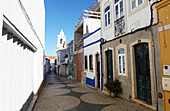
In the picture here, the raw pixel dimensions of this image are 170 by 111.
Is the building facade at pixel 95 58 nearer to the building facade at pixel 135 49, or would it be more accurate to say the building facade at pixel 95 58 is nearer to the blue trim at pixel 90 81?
the blue trim at pixel 90 81

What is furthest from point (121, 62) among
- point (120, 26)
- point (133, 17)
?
point (133, 17)

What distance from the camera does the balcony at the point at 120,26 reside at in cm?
654

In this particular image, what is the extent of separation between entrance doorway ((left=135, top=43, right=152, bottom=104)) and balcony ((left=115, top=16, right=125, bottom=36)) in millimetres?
1532

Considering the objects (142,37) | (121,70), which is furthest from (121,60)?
(142,37)

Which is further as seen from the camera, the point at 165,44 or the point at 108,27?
the point at 108,27

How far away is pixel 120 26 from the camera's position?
6789 millimetres

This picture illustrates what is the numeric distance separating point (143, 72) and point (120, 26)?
3.26 metres

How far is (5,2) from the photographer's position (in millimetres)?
2123

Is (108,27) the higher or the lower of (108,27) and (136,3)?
the lower

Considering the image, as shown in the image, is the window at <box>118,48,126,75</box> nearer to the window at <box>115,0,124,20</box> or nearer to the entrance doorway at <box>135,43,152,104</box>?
the entrance doorway at <box>135,43,152,104</box>

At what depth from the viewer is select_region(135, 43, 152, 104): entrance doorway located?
503cm

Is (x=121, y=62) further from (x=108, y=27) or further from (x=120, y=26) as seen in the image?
(x=108, y=27)

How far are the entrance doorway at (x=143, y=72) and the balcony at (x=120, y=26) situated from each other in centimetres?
153

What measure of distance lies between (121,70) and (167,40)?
324 cm
